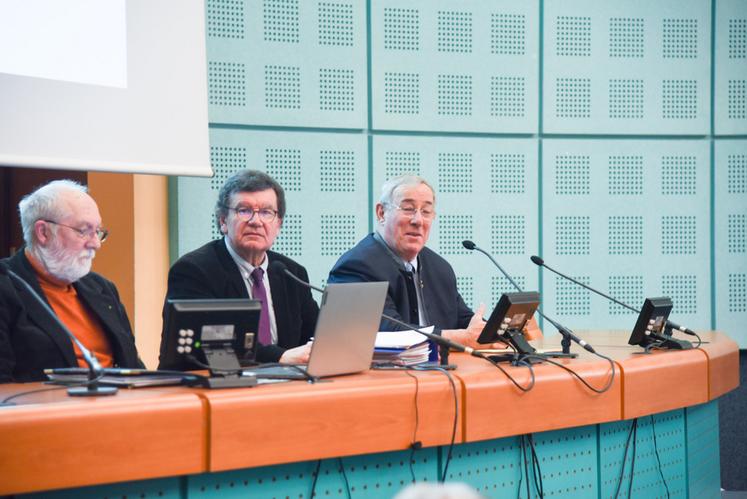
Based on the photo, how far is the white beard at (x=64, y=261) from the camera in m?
2.63

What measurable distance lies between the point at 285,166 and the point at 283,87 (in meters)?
0.39

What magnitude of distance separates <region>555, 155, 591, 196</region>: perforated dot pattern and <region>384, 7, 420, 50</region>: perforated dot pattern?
1004 millimetres

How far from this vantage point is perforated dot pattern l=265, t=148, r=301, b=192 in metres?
4.47

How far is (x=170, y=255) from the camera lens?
4309 mm

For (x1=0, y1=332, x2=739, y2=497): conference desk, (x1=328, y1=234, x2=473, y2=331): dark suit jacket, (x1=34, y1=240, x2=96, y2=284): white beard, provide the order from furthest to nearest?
(x1=328, y1=234, x2=473, y2=331): dark suit jacket, (x1=34, y1=240, x2=96, y2=284): white beard, (x1=0, y1=332, x2=739, y2=497): conference desk

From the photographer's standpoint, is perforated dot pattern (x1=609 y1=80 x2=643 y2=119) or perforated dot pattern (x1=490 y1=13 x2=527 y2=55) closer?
perforated dot pattern (x1=490 y1=13 x2=527 y2=55)

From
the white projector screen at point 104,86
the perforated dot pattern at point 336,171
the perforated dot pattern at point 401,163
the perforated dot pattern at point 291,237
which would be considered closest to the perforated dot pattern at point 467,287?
the perforated dot pattern at point 401,163

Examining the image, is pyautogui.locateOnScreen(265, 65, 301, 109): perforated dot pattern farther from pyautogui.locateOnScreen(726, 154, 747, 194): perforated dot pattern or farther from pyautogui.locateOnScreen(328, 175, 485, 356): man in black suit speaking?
pyautogui.locateOnScreen(726, 154, 747, 194): perforated dot pattern

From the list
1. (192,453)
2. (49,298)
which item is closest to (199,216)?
(49,298)

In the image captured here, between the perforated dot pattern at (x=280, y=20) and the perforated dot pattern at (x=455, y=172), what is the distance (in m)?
0.98

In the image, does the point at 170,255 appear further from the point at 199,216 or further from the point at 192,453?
the point at 192,453

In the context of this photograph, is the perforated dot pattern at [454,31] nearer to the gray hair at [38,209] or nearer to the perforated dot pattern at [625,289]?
the perforated dot pattern at [625,289]

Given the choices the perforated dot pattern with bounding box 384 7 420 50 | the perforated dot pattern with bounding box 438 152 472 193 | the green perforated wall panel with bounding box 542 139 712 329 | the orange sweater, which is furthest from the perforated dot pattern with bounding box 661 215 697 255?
the orange sweater

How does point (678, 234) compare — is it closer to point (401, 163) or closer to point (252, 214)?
point (401, 163)
